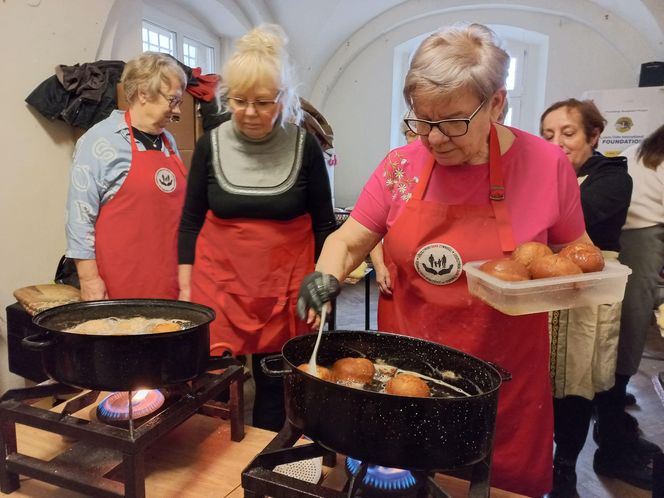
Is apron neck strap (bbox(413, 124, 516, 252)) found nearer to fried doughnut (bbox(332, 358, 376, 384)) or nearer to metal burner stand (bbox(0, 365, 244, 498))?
fried doughnut (bbox(332, 358, 376, 384))

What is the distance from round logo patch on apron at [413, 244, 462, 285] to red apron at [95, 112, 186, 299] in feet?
3.98

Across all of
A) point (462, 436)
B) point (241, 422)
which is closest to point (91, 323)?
point (241, 422)

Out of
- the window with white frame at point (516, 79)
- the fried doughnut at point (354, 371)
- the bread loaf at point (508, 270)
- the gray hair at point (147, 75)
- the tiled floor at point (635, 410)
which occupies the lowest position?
the tiled floor at point (635, 410)

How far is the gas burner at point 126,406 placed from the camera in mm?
998

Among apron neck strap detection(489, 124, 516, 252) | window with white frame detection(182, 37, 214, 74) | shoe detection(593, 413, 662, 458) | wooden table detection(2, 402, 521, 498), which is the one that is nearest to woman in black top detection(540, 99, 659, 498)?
shoe detection(593, 413, 662, 458)

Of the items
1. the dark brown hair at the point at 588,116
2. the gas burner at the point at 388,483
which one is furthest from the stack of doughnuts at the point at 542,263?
the dark brown hair at the point at 588,116

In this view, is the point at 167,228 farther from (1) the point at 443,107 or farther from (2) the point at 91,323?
(1) the point at 443,107

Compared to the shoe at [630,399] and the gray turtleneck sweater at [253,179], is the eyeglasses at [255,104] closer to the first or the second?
the gray turtleneck sweater at [253,179]

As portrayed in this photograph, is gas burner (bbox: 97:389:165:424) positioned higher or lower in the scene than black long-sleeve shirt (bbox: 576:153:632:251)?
lower

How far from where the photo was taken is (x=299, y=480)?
77 cm

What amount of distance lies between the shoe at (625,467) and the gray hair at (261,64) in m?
2.18

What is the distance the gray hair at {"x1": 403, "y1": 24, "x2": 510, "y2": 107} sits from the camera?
1027mm

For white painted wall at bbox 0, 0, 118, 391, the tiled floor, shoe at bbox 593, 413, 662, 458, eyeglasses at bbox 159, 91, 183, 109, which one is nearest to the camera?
eyeglasses at bbox 159, 91, 183, 109

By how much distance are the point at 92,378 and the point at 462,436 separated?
24.3 inches
